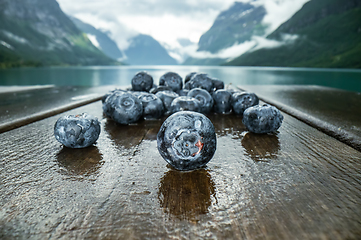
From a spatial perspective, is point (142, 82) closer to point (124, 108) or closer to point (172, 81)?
point (172, 81)

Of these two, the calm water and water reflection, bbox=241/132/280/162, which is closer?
water reflection, bbox=241/132/280/162

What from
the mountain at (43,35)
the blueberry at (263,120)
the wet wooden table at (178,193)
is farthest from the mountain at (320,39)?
the mountain at (43,35)

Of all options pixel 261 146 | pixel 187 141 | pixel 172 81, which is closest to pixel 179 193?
pixel 187 141

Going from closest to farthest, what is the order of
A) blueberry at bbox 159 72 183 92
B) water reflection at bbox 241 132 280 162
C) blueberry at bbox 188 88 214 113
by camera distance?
water reflection at bbox 241 132 280 162
blueberry at bbox 188 88 214 113
blueberry at bbox 159 72 183 92

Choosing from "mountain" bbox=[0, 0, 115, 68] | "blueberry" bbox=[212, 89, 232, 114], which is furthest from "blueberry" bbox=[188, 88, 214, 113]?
"mountain" bbox=[0, 0, 115, 68]

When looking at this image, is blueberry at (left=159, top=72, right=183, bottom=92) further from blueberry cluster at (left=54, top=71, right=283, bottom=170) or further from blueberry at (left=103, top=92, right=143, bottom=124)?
blueberry at (left=103, top=92, right=143, bottom=124)
